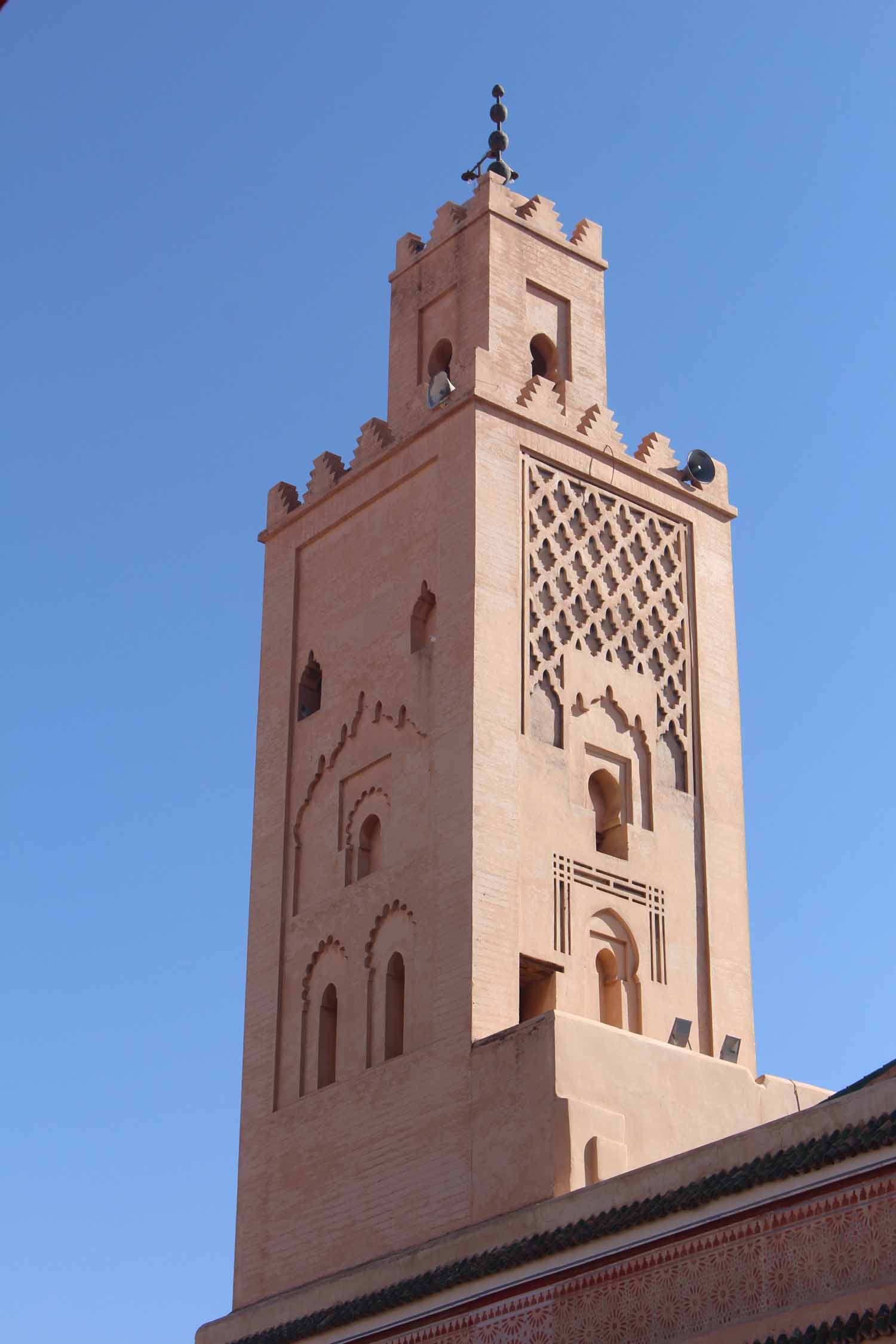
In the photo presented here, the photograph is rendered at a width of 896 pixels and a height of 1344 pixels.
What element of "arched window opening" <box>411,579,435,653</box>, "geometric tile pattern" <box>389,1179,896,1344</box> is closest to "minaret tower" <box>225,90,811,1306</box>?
Result: "arched window opening" <box>411,579,435,653</box>

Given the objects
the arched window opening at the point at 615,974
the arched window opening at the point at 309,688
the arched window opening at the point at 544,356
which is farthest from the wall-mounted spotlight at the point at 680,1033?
the arched window opening at the point at 544,356

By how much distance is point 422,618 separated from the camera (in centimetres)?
1277

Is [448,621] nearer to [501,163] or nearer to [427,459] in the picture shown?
[427,459]

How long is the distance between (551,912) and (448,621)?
69.9 inches

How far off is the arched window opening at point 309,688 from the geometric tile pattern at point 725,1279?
16.1 ft

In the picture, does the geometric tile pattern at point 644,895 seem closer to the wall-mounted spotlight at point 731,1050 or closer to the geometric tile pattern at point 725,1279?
the wall-mounted spotlight at point 731,1050

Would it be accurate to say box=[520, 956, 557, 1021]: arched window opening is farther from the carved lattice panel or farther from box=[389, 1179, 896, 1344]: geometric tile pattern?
box=[389, 1179, 896, 1344]: geometric tile pattern

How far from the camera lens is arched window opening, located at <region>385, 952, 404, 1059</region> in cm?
1191

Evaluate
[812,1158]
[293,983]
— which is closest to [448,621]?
[293,983]

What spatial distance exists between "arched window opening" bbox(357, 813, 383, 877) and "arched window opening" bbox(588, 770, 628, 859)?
49.2 inches

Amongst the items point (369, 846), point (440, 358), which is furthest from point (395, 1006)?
point (440, 358)

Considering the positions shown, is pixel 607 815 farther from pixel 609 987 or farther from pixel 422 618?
pixel 422 618

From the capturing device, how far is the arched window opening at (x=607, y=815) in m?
12.5

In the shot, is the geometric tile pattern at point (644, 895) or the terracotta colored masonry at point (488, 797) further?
the geometric tile pattern at point (644, 895)
